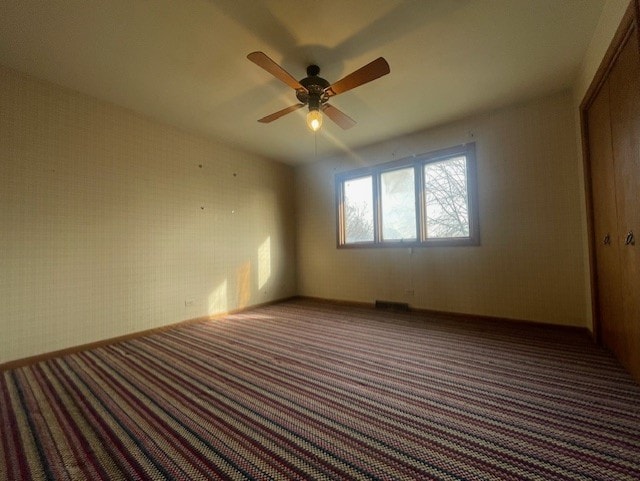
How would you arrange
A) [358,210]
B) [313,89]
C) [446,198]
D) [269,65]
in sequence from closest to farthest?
1. [269,65]
2. [313,89]
3. [446,198]
4. [358,210]

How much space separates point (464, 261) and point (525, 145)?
1.52m

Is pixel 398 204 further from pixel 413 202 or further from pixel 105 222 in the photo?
pixel 105 222

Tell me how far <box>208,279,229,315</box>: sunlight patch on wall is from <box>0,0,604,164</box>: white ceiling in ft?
7.73

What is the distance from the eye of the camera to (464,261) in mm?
3574

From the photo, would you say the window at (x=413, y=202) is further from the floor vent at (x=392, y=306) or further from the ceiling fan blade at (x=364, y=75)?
the ceiling fan blade at (x=364, y=75)

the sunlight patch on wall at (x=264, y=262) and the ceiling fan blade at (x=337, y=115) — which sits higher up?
the ceiling fan blade at (x=337, y=115)

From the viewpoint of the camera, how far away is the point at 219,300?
4.02 m

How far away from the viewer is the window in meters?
3.62

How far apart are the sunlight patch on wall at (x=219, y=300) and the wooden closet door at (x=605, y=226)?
13.7 ft

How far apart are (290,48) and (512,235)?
10.3ft

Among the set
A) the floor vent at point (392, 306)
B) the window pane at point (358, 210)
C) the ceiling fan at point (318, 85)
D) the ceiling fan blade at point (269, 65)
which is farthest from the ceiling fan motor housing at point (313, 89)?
the floor vent at point (392, 306)

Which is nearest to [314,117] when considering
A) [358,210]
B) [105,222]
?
[358,210]

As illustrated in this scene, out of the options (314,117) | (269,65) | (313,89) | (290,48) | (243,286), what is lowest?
(243,286)

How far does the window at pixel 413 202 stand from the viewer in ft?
11.9
